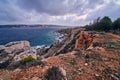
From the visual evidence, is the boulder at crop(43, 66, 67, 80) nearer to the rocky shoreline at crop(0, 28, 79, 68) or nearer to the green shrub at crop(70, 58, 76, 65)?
the green shrub at crop(70, 58, 76, 65)

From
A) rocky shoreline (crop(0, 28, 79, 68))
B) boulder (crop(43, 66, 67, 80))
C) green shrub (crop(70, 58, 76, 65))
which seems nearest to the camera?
boulder (crop(43, 66, 67, 80))

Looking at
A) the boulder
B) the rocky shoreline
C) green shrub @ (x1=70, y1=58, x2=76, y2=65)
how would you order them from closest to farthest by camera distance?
the boulder
green shrub @ (x1=70, y1=58, x2=76, y2=65)
the rocky shoreline

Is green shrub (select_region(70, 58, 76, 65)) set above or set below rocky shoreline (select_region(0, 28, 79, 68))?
above

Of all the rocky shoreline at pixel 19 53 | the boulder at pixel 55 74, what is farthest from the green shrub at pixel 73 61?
the rocky shoreline at pixel 19 53

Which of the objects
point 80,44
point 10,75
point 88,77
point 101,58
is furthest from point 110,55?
point 80,44

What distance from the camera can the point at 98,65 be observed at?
13508 millimetres

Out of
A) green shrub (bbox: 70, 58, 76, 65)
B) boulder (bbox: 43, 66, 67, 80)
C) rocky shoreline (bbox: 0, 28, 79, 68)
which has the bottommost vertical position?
rocky shoreline (bbox: 0, 28, 79, 68)

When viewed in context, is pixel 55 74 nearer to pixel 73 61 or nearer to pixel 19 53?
pixel 73 61

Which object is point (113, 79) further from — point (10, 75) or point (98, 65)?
point (10, 75)

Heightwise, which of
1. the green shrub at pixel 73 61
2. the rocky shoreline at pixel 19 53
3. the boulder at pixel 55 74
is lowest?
the rocky shoreline at pixel 19 53

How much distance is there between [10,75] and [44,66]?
7.39ft

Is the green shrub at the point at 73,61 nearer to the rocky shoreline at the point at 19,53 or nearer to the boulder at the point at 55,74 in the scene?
the boulder at the point at 55,74

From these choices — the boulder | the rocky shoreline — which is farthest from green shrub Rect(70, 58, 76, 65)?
the rocky shoreline

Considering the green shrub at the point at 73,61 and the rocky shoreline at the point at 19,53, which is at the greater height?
the green shrub at the point at 73,61
